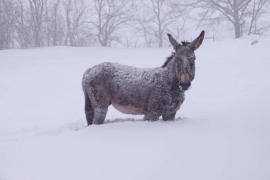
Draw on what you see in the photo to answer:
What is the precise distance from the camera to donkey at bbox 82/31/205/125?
4.81 meters

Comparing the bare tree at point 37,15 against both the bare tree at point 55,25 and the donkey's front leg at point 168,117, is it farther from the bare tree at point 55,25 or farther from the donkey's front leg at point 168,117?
the donkey's front leg at point 168,117

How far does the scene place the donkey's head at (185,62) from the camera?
14.8ft

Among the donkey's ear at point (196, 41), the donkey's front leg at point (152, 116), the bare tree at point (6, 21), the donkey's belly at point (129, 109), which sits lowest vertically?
the donkey's front leg at point (152, 116)

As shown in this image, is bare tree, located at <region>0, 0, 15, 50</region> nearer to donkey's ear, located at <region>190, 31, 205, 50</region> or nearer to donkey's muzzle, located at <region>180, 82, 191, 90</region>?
donkey's ear, located at <region>190, 31, 205, 50</region>

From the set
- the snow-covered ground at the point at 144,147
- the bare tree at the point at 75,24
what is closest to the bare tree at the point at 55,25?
the bare tree at the point at 75,24

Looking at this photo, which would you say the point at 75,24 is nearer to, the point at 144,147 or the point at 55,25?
the point at 55,25

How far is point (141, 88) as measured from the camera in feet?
16.2

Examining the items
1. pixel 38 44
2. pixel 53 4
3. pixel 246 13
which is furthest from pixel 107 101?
pixel 53 4

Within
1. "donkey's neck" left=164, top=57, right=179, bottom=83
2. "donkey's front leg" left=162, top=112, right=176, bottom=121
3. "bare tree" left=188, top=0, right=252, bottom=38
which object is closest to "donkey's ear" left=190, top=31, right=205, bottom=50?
"donkey's neck" left=164, top=57, right=179, bottom=83

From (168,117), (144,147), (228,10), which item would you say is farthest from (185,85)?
(228,10)

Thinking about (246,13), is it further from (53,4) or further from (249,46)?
(53,4)

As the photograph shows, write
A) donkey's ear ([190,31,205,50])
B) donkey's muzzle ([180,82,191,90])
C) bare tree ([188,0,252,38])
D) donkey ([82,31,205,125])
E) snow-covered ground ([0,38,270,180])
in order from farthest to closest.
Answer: bare tree ([188,0,252,38]) < donkey ([82,31,205,125]) < donkey's ear ([190,31,205,50]) < donkey's muzzle ([180,82,191,90]) < snow-covered ground ([0,38,270,180])

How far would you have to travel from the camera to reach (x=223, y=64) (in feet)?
46.5

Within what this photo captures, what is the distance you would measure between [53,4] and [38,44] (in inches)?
216
